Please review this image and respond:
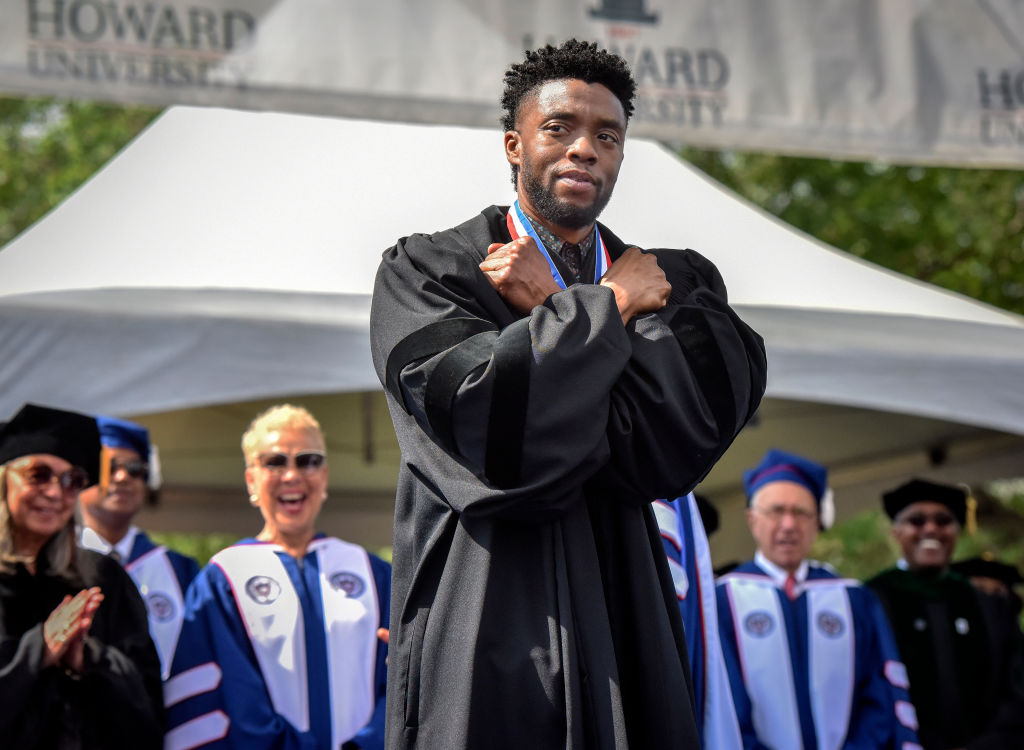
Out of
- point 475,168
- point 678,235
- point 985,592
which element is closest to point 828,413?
point 985,592

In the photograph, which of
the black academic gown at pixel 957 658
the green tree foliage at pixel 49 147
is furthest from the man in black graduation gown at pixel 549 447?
the green tree foliage at pixel 49 147

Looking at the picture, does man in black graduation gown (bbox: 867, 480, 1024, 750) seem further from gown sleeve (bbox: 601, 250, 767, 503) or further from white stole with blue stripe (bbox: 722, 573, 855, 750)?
gown sleeve (bbox: 601, 250, 767, 503)

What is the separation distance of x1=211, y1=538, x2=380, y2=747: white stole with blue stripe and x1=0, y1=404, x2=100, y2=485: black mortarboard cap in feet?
1.93

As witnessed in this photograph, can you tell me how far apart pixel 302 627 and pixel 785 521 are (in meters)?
2.22

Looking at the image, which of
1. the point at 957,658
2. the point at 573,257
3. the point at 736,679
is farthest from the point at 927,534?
the point at 573,257

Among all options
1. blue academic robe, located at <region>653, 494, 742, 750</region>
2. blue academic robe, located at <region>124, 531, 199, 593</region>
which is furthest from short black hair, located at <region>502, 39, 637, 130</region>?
blue academic robe, located at <region>124, 531, 199, 593</region>

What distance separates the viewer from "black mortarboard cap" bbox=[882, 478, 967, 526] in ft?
20.5

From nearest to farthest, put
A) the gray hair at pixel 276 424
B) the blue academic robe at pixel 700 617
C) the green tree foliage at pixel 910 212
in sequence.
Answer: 1. the blue academic robe at pixel 700 617
2. the gray hair at pixel 276 424
3. the green tree foliage at pixel 910 212

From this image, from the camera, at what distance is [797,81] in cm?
566

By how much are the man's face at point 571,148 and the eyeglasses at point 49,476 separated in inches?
105

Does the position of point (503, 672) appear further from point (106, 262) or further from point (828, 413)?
point (828, 413)

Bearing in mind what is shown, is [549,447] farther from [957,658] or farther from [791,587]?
[957,658]

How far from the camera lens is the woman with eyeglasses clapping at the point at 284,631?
430 centimetres

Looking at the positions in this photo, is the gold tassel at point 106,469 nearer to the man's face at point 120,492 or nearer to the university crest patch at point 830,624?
the man's face at point 120,492
